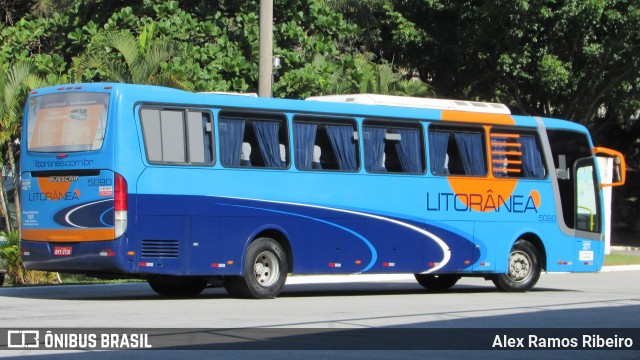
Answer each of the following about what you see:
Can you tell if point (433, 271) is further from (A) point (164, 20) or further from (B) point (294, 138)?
(A) point (164, 20)

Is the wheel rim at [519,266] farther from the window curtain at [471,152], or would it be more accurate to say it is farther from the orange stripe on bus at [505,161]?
the window curtain at [471,152]

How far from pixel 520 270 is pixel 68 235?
8.91m

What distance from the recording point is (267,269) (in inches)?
736

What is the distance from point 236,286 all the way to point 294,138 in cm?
260

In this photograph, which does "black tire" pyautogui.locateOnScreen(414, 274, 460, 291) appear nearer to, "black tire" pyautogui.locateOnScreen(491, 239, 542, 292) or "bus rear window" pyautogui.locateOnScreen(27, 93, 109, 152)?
"black tire" pyautogui.locateOnScreen(491, 239, 542, 292)

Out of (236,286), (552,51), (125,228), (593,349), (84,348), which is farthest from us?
(552,51)

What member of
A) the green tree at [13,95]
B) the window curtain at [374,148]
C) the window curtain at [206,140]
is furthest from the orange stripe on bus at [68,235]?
the green tree at [13,95]

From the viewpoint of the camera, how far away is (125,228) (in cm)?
1697

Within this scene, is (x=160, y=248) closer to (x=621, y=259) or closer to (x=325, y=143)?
(x=325, y=143)

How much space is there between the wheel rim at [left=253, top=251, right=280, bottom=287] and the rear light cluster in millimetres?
2561

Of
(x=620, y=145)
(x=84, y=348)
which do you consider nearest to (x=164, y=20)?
(x=84, y=348)

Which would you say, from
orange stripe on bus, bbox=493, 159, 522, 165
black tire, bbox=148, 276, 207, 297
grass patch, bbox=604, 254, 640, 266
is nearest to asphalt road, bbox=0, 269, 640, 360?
black tire, bbox=148, 276, 207, 297

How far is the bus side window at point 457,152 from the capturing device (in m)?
20.8

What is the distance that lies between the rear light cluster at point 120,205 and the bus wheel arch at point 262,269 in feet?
7.29
